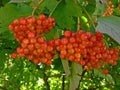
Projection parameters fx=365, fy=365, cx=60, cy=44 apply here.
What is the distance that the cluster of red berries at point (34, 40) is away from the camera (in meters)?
1.22

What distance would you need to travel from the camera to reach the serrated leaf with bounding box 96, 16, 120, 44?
1217 mm

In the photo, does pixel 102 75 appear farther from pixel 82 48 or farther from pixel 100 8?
pixel 82 48

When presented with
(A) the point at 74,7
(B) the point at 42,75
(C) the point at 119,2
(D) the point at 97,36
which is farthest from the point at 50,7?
(B) the point at 42,75

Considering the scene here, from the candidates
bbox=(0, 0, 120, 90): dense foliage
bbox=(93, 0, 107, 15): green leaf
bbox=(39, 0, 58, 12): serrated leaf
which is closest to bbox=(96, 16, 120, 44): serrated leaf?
bbox=(0, 0, 120, 90): dense foliage

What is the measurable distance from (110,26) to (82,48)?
0.13m

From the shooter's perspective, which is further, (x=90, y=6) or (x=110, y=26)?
(x=90, y=6)

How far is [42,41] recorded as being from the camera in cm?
123

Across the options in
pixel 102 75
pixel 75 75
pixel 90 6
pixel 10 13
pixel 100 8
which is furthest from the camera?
pixel 102 75

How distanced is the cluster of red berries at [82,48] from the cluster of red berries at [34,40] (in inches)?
1.8

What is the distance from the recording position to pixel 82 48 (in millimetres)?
1225

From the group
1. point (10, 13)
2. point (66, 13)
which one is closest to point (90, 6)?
point (66, 13)

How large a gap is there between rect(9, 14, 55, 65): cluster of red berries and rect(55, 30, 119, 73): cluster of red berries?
0.04 m

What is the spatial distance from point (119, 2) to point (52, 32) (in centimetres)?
84

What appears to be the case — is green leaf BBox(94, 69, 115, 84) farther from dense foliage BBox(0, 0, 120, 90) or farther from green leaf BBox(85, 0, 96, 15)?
green leaf BBox(85, 0, 96, 15)
